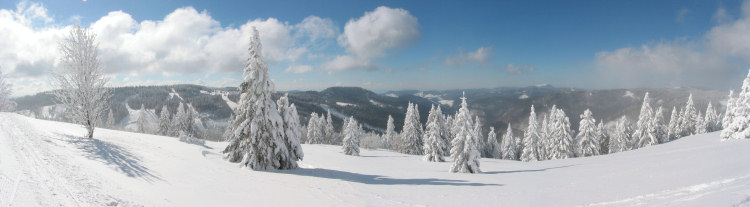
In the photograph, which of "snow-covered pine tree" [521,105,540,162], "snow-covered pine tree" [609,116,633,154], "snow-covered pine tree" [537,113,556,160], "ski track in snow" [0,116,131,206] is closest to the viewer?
"ski track in snow" [0,116,131,206]

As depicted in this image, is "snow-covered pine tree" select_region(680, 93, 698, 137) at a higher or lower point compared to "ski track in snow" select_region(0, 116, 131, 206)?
higher

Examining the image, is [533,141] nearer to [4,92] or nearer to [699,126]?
[699,126]

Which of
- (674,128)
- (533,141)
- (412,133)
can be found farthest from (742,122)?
(674,128)

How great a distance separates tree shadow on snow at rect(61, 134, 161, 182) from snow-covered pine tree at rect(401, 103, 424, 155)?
4847cm

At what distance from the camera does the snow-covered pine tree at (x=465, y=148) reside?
2656 cm

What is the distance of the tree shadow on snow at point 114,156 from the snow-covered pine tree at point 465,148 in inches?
837

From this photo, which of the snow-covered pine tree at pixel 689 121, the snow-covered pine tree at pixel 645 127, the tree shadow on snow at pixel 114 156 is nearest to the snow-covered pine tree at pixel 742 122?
the snow-covered pine tree at pixel 645 127

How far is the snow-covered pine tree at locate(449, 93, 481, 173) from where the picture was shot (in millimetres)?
26562

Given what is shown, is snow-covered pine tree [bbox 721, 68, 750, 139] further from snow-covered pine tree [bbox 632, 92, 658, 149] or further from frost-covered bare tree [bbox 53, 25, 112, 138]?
frost-covered bare tree [bbox 53, 25, 112, 138]

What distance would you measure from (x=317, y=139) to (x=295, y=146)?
5150 centimetres

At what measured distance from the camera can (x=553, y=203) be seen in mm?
12367

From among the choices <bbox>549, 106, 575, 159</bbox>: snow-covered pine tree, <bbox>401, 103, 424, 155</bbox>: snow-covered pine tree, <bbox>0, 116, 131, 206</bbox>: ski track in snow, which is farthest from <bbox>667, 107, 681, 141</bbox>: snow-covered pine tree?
<bbox>0, 116, 131, 206</bbox>: ski track in snow

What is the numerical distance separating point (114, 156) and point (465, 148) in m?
22.4

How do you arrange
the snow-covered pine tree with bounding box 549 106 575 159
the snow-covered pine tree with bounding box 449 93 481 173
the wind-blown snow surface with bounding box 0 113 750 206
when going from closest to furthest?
the wind-blown snow surface with bounding box 0 113 750 206, the snow-covered pine tree with bounding box 449 93 481 173, the snow-covered pine tree with bounding box 549 106 575 159
